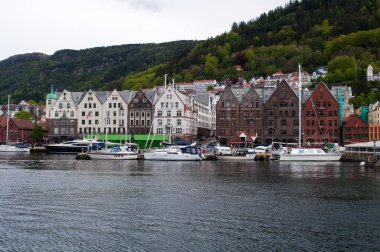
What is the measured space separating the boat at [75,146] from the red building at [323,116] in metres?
50.1

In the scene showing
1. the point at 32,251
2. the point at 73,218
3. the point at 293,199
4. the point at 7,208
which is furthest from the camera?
the point at 293,199

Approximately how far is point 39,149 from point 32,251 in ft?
339

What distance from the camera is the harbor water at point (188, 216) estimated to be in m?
21.5

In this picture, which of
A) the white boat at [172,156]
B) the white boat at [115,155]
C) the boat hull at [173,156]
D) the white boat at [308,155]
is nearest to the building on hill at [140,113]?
the white boat at [115,155]

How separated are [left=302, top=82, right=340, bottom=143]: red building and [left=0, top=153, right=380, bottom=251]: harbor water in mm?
71145

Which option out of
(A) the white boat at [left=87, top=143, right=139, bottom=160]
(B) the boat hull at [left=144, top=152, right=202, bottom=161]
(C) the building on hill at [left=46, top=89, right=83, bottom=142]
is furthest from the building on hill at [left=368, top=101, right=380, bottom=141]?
(C) the building on hill at [left=46, top=89, right=83, bottom=142]

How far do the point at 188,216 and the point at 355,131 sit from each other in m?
96.3

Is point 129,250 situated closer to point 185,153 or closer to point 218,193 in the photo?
point 218,193

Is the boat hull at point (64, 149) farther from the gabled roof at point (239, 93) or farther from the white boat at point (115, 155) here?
Result: the gabled roof at point (239, 93)

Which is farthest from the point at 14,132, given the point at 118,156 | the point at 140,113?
the point at 118,156

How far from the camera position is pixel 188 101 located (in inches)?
4953

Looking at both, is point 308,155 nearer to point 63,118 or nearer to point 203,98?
point 203,98

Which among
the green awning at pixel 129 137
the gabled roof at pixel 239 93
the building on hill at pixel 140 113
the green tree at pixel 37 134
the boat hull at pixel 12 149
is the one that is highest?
the gabled roof at pixel 239 93

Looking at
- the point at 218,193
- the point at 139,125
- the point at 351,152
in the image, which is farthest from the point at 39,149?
the point at 218,193
